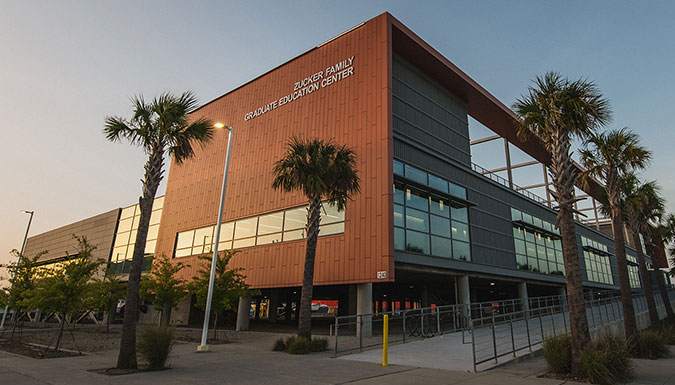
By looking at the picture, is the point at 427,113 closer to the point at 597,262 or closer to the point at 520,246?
the point at 520,246

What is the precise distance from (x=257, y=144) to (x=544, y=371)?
79.8ft

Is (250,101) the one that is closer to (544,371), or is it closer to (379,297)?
(379,297)

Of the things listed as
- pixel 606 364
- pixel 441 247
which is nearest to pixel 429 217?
pixel 441 247

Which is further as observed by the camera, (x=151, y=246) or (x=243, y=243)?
(x=151, y=246)

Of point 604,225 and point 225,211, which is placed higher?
point 604,225

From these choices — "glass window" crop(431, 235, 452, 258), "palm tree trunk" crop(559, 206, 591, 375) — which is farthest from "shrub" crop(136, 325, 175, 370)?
"glass window" crop(431, 235, 452, 258)

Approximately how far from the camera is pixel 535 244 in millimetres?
33438

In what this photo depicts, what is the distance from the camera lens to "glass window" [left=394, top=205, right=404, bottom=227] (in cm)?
2079

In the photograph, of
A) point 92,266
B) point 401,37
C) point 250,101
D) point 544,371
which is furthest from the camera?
point 250,101

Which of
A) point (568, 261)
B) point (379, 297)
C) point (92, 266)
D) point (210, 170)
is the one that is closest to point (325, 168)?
point (568, 261)

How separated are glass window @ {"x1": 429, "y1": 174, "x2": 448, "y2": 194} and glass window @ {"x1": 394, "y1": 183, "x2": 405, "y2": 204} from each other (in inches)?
117

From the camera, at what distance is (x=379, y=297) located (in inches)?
1485

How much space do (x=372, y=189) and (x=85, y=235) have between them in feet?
147

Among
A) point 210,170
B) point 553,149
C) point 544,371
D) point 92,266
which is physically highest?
point 210,170
